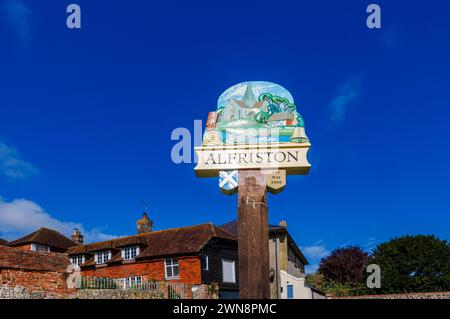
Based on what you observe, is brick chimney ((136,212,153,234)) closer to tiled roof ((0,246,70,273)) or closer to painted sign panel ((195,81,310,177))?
tiled roof ((0,246,70,273))

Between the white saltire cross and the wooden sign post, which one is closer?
the wooden sign post

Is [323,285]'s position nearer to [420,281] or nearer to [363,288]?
[363,288]

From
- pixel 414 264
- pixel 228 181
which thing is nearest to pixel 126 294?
pixel 228 181

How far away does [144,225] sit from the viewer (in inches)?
1553

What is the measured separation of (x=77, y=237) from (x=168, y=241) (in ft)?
55.6

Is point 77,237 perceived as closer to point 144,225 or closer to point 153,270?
point 144,225

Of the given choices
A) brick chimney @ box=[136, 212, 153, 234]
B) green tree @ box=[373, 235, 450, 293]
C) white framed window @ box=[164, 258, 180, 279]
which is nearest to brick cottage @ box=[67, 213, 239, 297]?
white framed window @ box=[164, 258, 180, 279]

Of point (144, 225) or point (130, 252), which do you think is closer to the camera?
point (130, 252)

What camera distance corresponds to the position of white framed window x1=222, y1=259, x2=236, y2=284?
33469 millimetres

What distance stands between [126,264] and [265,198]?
31.3 meters

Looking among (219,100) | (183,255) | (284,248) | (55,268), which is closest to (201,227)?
(183,255)

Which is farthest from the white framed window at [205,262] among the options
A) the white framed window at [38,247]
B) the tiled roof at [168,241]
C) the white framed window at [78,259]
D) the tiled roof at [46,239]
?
the white framed window at [38,247]

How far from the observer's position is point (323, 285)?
38.1m

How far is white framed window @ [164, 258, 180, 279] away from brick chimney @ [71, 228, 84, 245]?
17.2 m
